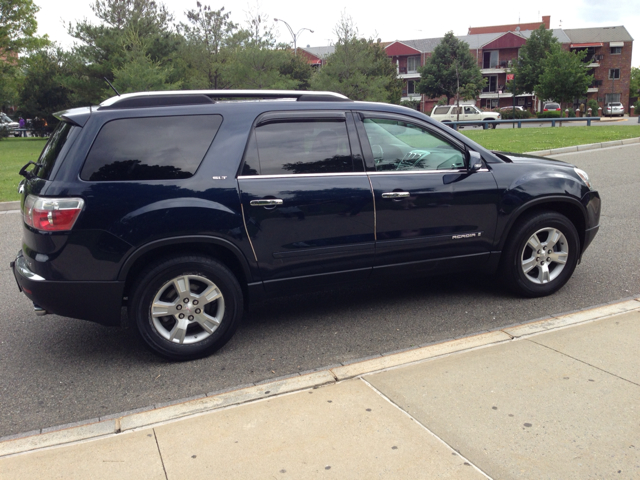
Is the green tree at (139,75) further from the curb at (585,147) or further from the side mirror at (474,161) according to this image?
the side mirror at (474,161)

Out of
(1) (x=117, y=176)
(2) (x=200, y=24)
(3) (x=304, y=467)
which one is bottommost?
(3) (x=304, y=467)

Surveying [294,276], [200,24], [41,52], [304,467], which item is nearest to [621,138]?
[294,276]

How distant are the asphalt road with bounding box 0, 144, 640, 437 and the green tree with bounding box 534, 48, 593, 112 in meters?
39.9

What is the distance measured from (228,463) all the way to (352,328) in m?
1.98

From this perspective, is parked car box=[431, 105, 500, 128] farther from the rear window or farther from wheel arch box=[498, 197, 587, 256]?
the rear window

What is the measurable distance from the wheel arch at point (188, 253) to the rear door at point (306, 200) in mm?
153

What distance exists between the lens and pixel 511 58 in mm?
73125

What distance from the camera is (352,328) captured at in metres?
4.62

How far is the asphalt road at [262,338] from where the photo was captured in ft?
12.0

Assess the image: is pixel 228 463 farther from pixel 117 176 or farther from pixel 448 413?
pixel 117 176

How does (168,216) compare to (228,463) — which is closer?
(228,463)

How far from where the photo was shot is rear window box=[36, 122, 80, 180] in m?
3.89

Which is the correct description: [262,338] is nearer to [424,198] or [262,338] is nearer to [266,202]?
[266,202]

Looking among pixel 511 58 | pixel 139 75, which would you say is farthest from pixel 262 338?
pixel 511 58
